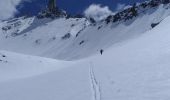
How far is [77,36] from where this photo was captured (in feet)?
472

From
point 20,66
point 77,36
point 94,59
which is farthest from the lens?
point 77,36

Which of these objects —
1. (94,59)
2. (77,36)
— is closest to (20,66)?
(94,59)

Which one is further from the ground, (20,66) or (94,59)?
(94,59)

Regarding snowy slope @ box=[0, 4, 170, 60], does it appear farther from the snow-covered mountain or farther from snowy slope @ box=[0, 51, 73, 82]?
snowy slope @ box=[0, 51, 73, 82]

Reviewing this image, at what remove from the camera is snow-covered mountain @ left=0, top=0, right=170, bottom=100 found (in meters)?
13.7

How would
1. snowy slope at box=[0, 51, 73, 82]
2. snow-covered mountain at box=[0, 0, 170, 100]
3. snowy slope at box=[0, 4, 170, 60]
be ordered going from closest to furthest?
snow-covered mountain at box=[0, 0, 170, 100] → snowy slope at box=[0, 51, 73, 82] → snowy slope at box=[0, 4, 170, 60]

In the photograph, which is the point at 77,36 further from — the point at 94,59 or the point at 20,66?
the point at 94,59

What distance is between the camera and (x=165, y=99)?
9.84 meters

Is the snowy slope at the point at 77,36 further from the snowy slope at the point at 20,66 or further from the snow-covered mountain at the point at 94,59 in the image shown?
the snowy slope at the point at 20,66

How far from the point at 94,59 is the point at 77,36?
10353 centimetres

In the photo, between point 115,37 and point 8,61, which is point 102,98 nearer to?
point 8,61

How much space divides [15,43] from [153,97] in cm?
17802

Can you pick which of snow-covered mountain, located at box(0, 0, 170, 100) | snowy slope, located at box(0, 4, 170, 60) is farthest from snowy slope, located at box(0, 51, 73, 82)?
snowy slope, located at box(0, 4, 170, 60)

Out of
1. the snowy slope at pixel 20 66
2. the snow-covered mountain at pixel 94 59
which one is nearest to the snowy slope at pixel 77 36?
the snow-covered mountain at pixel 94 59
